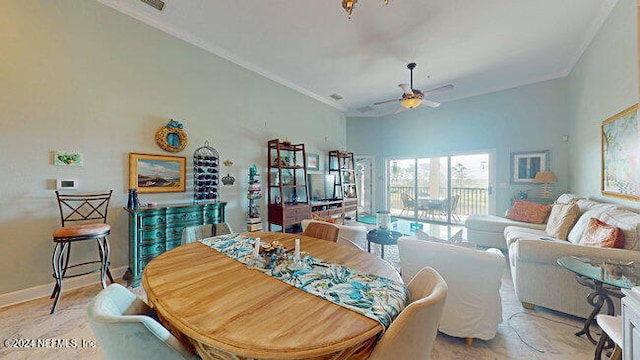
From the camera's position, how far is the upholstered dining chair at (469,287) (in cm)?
166

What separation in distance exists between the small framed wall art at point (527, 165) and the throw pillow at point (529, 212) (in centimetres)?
116

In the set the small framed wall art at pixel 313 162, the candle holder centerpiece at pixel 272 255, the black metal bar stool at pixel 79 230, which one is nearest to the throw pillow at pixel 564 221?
the candle holder centerpiece at pixel 272 255

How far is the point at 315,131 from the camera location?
5688 millimetres

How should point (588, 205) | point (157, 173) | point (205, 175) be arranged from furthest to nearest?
point (205, 175)
point (157, 173)
point (588, 205)

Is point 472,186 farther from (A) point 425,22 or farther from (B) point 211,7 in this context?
(B) point 211,7

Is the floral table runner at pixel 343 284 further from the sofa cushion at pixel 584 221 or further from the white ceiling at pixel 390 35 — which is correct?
the sofa cushion at pixel 584 221

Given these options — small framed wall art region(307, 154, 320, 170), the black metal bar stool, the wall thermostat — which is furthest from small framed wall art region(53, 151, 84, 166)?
small framed wall art region(307, 154, 320, 170)

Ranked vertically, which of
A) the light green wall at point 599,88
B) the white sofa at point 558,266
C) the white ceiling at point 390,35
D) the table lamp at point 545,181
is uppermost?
the white ceiling at point 390,35

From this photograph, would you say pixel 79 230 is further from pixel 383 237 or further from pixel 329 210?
pixel 329 210

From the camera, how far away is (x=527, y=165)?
4879 millimetres

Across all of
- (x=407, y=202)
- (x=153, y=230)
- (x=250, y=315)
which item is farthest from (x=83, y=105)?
(x=407, y=202)

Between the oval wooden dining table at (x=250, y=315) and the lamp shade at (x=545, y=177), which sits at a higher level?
the lamp shade at (x=545, y=177)

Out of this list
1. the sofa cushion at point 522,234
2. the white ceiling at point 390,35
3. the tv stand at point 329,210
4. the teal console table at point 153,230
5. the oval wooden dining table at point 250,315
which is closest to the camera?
the oval wooden dining table at point 250,315

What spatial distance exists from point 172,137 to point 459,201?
6700 millimetres
